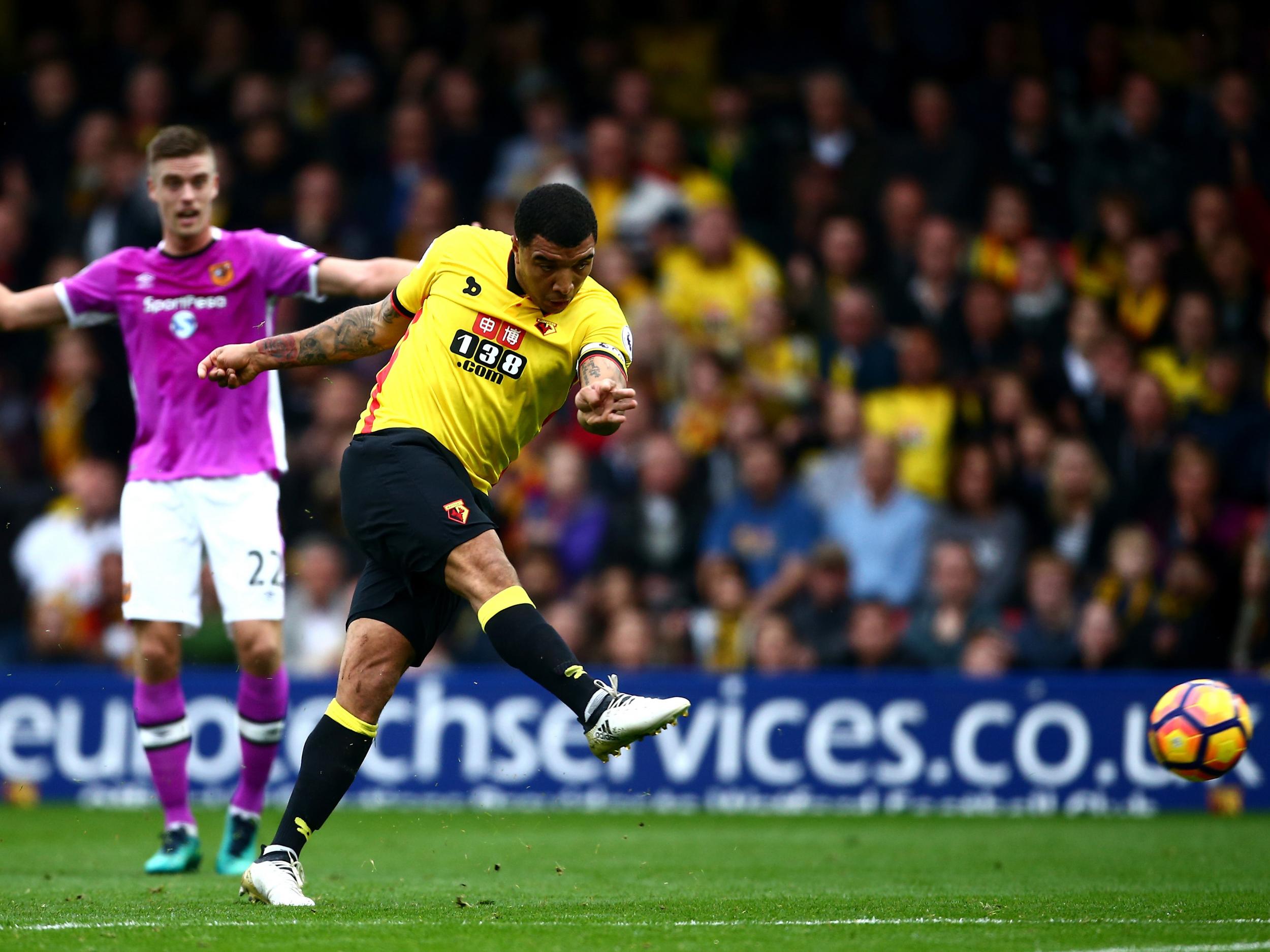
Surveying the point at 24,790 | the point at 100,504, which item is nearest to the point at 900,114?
the point at 100,504

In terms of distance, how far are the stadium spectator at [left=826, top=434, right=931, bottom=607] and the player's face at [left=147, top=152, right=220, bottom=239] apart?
6.43m

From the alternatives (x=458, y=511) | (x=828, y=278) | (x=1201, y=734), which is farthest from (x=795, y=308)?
(x=458, y=511)

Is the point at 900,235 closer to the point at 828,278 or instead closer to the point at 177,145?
the point at 828,278

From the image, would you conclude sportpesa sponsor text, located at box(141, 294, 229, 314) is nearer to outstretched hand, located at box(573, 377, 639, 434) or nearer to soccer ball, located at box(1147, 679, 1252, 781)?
outstretched hand, located at box(573, 377, 639, 434)

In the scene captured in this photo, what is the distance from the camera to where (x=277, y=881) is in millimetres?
5957

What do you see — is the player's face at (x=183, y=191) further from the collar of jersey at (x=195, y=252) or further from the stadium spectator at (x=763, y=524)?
the stadium spectator at (x=763, y=524)

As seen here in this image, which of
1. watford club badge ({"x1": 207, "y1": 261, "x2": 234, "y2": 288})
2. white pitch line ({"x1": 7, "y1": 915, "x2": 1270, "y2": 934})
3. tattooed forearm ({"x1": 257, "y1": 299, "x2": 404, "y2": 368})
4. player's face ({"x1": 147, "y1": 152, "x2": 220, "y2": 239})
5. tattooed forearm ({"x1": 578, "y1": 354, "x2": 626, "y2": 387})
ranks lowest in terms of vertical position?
white pitch line ({"x1": 7, "y1": 915, "x2": 1270, "y2": 934})

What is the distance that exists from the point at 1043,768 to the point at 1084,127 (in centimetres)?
599

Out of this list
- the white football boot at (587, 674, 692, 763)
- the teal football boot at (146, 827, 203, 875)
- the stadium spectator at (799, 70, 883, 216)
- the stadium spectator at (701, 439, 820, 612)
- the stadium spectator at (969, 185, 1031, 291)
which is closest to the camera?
the white football boot at (587, 674, 692, 763)

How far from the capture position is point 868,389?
13711 mm

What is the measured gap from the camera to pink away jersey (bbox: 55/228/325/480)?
25.5ft

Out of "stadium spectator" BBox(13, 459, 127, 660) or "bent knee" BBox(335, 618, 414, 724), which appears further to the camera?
"stadium spectator" BBox(13, 459, 127, 660)

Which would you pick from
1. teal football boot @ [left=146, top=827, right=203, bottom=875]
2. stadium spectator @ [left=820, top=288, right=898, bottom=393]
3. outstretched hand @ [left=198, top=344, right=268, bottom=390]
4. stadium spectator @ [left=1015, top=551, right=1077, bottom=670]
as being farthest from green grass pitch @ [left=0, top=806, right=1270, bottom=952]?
stadium spectator @ [left=820, top=288, right=898, bottom=393]

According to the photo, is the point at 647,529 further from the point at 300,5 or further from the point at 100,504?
the point at 300,5
